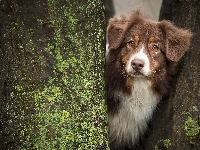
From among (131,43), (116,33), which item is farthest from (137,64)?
(116,33)

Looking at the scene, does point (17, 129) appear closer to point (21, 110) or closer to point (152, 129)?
point (21, 110)

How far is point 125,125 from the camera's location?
321 cm

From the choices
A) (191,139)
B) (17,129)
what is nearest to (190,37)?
(191,139)

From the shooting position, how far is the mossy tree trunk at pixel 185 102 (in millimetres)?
2631

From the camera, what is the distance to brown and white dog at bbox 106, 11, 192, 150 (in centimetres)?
281

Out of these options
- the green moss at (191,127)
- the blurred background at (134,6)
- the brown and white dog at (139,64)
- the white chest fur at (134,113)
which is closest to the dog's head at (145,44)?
the brown and white dog at (139,64)

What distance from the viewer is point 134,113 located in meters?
3.10

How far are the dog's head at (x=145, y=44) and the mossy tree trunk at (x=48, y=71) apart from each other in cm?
58

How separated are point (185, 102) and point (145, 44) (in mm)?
632

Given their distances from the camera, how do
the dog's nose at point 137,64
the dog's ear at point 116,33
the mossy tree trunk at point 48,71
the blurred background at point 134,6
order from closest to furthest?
the mossy tree trunk at point 48,71 < the dog's nose at point 137,64 < the dog's ear at point 116,33 < the blurred background at point 134,6

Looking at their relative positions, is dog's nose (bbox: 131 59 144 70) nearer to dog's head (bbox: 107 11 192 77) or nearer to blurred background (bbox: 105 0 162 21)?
dog's head (bbox: 107 11 192 77)

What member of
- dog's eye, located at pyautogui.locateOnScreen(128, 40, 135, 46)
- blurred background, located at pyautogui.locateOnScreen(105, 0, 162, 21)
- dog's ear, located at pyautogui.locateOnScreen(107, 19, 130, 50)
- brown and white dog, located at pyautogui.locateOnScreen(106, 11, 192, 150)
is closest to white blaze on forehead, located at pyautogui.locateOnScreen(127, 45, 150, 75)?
brown and white dog, located at pyautogui.locateOnScreen(106, 11, 192, 150)

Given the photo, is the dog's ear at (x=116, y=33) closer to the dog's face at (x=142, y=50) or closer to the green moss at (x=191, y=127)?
the dog's face at (x=142, y=50)

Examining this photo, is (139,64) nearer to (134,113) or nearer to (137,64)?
(137,64)
